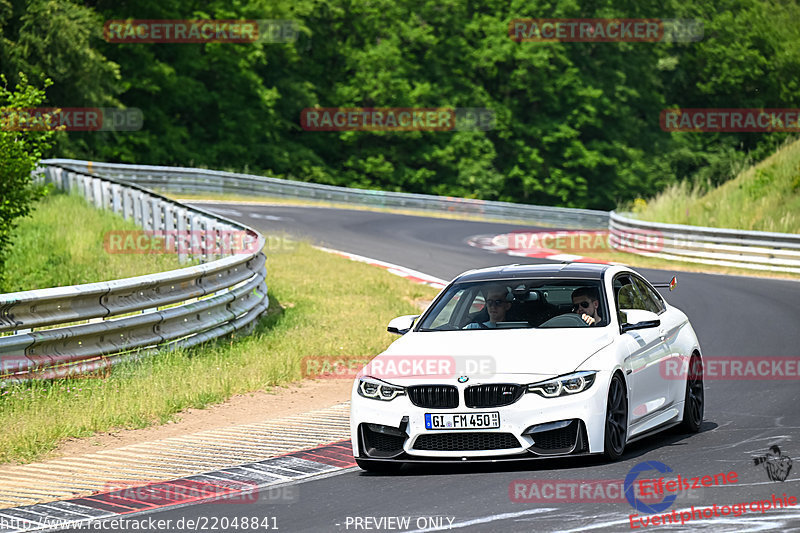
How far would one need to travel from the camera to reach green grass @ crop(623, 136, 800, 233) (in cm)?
3222

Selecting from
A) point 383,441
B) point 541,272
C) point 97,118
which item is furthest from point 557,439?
point 97,118

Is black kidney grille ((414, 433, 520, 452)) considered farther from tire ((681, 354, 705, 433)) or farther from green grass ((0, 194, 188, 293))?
green grass ((0, 194, 188, 293))

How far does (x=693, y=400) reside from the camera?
9.85m

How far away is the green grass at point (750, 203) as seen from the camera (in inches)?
1268

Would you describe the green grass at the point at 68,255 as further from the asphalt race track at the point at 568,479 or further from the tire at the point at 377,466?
the asphalt race track at the point at 568,479

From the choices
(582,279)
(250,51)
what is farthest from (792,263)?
(250,51)

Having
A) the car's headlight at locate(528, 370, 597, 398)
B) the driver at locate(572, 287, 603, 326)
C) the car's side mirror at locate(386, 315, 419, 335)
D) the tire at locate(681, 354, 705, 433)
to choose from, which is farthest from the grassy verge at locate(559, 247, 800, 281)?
the car's headlight at locate(528, 370, 597, 398)

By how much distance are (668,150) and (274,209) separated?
1597 inches

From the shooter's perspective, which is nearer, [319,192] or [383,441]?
[383,441]

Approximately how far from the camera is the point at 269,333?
16.1m

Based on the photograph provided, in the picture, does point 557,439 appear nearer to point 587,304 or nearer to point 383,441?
point 383,441

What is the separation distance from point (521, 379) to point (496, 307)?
1409mm

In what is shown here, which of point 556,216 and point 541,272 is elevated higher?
point 541,272

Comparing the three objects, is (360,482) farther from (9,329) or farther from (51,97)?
(51,97)
